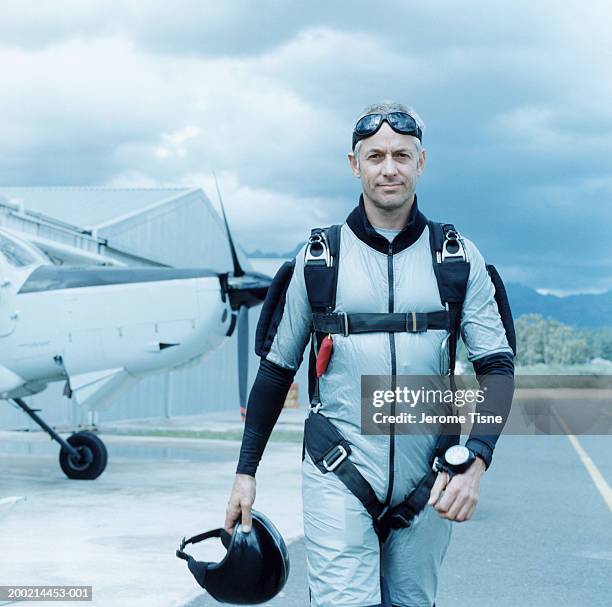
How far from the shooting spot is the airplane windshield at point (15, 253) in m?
10.5

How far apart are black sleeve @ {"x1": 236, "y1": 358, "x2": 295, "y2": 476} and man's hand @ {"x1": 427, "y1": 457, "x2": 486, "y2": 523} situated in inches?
21.8

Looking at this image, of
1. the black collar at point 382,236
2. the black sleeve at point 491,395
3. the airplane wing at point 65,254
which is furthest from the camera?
the airplane wing at point 65,254

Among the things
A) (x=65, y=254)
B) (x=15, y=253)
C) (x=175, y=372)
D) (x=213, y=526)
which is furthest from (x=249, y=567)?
(x=175, y=372)

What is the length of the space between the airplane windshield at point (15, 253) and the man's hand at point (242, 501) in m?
8.15

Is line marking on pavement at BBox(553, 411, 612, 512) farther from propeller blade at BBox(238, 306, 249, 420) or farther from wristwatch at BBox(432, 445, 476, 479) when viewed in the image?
wristwatch at BBox(432, 445, 476, 479)

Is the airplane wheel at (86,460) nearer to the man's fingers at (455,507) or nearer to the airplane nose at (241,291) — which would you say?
the airplane nose at (241,291)

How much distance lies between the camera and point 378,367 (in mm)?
2693

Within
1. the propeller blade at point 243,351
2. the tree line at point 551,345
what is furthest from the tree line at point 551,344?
the propeller blade at point 243,351

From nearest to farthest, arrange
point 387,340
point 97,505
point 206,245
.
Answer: point 387,340 → point 97,505 → point 206,245

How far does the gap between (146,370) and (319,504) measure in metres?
8.26

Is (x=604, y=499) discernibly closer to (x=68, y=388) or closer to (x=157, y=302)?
(x=157, y=302)

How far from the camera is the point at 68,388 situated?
1055 centimetres

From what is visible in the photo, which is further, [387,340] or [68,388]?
[68,388]

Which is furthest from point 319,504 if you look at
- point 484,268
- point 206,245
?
point 206,245
